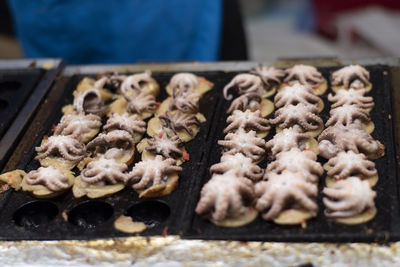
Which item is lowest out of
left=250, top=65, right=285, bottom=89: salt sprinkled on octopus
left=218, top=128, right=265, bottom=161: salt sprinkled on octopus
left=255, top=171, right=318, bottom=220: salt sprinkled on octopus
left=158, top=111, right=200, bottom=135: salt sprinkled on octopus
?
left=255, top=171, right=318, bottom=220: salt sprinkled on octopus

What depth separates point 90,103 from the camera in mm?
3164

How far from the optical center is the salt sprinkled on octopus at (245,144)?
2.50 meters

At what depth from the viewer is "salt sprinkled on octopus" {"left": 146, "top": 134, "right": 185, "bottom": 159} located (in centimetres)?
260

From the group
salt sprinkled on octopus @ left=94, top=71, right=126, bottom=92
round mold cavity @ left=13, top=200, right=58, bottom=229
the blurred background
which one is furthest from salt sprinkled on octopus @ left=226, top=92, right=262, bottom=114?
the blurred background

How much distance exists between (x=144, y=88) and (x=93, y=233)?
50.4 inches

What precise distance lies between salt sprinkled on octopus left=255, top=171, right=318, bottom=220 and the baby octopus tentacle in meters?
0.94

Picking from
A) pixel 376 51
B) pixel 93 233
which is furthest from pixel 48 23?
pixel 376 51

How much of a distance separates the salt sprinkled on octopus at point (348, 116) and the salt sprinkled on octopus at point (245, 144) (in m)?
0.42

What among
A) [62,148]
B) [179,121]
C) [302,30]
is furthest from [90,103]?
[302,30]

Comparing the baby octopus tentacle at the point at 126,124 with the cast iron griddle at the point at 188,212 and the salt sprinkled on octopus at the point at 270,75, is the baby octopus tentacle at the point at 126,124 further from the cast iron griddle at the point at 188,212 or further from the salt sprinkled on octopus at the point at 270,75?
the salt sprinkled on octopus at the point at 270,75

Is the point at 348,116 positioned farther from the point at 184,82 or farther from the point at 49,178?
the point at 49,178

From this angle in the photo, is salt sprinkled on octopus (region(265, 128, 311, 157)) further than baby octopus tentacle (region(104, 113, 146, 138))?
No

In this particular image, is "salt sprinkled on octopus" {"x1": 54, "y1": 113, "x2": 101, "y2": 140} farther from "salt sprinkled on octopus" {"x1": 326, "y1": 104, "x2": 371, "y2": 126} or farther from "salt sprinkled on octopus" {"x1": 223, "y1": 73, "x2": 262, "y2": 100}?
"salt sprinkled on octopus" {"x1": 326, "y1": 104, "x2": 371, "y2": 126}

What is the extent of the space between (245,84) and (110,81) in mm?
929
